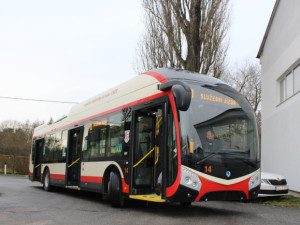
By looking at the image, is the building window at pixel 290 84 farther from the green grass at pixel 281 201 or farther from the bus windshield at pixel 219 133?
the bus windshield at pixel 219 133

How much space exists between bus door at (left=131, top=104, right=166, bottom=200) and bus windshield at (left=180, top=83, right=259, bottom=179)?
2.89ft

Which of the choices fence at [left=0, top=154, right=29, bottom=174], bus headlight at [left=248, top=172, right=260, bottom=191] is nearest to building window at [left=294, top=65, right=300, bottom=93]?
bus headlight at [left=248, top=172, right=260, bottom=191]

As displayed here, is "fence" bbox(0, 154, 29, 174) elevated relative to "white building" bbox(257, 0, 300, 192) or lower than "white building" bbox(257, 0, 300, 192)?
lower

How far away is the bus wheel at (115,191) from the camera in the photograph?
903 cm

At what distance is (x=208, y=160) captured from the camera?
7.37 meters

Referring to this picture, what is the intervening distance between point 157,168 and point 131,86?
8.15ft

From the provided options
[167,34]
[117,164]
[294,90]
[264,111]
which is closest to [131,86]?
[117,164]

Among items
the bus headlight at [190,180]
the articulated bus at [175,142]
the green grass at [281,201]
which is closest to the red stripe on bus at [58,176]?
the articulated bus at [175,142]

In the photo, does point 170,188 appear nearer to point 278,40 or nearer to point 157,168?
point 157,168

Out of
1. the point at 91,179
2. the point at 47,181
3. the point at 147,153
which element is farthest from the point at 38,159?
the point at 147,153

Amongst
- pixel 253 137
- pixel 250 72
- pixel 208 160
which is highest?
pixel 250 72

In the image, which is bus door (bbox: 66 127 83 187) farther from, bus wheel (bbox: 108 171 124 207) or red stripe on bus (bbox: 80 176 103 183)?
bus wheel (bbox: 108 171 124 207)

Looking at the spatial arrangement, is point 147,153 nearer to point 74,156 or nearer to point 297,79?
point 74,156

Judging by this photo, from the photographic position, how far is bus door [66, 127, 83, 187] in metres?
12.1
